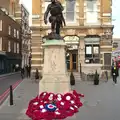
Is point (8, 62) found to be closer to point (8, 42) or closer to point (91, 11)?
point (8, 42)

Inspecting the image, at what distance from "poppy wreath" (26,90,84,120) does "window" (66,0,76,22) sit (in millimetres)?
30066

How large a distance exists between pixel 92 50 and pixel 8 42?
86.4ft

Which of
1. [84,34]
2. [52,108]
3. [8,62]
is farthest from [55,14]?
[8,62]

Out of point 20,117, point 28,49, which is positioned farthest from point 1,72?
point 20,117

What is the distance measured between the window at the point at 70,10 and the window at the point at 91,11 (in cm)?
161

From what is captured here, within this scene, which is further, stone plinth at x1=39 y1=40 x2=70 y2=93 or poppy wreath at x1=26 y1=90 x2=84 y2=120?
stone plinth at x1=39 y1=40 x2=70 y2=93

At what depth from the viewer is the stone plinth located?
12578mm

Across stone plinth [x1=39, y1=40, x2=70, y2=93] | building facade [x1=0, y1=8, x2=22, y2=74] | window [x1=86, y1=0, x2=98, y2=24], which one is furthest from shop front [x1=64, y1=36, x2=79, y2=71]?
stone plinth [x1=39, y1=40, x2=70, y2=93]

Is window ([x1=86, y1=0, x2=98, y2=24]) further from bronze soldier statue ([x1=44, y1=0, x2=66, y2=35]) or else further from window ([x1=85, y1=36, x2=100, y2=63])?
bronze soldier statue ([x1=44, y1=0, x2=66, y2=35])

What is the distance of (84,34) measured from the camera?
3709cm

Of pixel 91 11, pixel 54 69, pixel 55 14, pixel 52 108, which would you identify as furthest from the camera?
pixel 91 11

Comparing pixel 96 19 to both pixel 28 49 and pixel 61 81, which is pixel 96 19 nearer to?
pixel 61 81

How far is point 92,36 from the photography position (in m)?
37.2

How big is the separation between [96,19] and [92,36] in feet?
6.80
